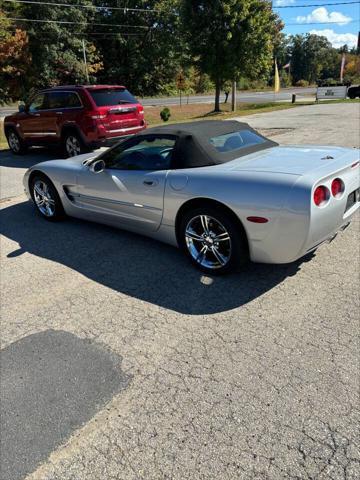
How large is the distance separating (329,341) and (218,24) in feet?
87.1

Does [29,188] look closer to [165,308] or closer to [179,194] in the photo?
[179,194]

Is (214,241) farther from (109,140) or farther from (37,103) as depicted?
→ (37,103)

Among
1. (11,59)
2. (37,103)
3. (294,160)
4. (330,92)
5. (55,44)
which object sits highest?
(55,44)

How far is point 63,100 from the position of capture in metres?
9.72

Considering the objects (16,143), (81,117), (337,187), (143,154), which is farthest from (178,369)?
(16,143)

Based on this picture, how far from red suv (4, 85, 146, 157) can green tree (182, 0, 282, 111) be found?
17793mm

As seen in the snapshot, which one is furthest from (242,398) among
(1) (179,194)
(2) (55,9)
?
(2) (55,9)

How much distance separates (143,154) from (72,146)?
6.11 m

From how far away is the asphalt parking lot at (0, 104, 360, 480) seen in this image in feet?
6.45

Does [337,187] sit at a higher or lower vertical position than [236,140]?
lower

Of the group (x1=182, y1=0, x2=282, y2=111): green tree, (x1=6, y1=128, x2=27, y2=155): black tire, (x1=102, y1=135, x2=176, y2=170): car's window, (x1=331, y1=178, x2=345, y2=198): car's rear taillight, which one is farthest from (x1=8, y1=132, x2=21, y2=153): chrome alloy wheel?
(x1=182, y1=0, x2=282, y2=111): green tree

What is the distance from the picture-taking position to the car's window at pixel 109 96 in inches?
364

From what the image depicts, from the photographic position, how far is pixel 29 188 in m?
5.69

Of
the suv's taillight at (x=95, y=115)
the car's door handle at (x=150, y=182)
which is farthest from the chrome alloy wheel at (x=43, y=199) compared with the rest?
the suv's taillight at (x=95, y=115)
